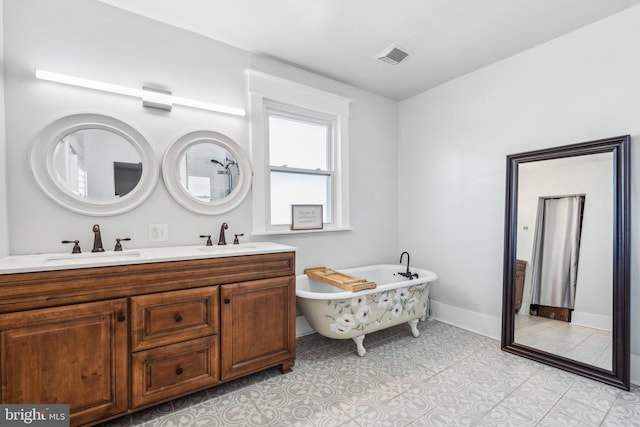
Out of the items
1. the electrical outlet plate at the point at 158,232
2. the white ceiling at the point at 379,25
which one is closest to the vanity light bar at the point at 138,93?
the white ceiling at the point at 379,25

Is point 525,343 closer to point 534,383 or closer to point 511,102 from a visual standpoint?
point 534,383

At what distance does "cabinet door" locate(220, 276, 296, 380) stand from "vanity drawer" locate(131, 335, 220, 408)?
9 centimetres

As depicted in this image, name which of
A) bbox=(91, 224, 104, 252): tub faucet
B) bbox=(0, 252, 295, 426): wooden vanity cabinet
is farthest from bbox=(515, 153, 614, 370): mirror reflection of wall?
bbox=(91, 224, 104, 252): tub faucet

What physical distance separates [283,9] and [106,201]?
183cm

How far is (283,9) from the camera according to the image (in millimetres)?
2033

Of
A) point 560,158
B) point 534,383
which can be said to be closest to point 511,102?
point 560,158

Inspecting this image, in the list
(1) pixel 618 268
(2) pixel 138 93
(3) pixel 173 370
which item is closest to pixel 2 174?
(2) pixel 138 93

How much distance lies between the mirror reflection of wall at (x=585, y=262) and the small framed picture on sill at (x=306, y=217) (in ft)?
6.30

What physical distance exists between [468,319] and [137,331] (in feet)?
9.74

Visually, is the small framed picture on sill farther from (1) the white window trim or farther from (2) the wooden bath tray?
(2) the wooden bath tray

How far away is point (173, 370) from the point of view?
1757 mm

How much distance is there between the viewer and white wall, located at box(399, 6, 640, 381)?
6.93 ft

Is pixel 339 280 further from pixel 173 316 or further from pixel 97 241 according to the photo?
pixel 97 241

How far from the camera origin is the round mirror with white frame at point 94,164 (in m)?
1.82
